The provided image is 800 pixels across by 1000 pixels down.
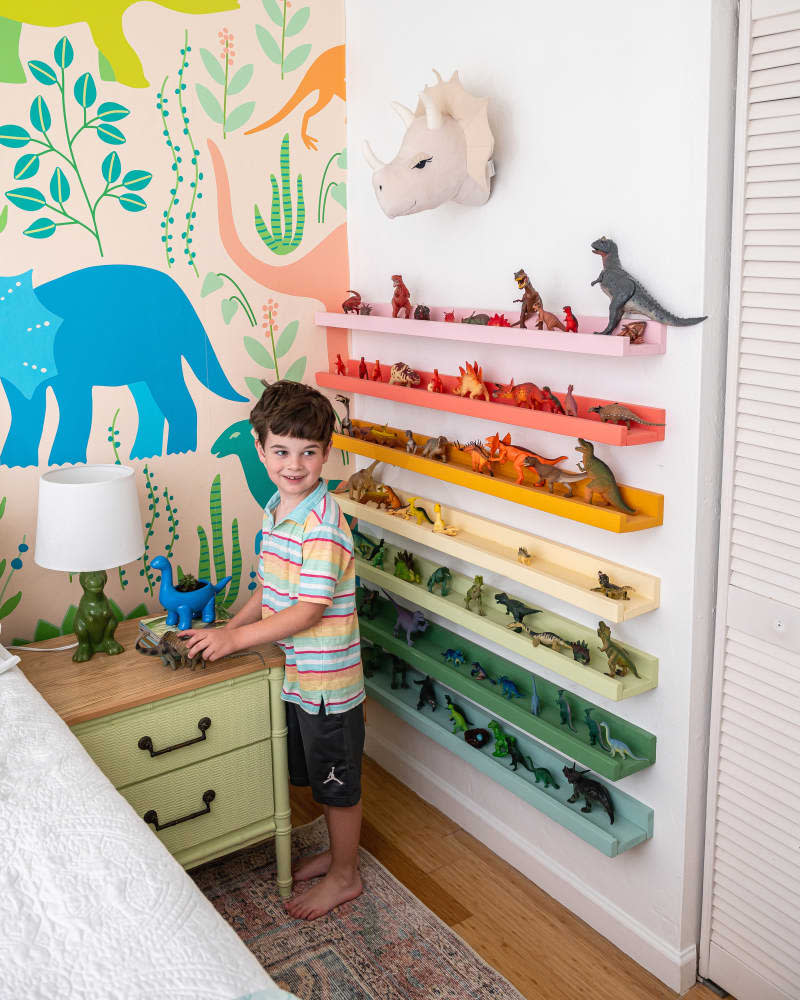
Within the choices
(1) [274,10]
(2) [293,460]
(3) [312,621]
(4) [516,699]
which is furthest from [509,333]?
(1) [274,10]

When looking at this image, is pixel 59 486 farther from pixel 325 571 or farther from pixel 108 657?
pixel 325 571

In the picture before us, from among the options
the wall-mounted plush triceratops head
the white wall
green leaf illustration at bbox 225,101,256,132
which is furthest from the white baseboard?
green leaf illustration at bbox 225,101,256,132

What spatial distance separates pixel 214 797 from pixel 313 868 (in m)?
0.36

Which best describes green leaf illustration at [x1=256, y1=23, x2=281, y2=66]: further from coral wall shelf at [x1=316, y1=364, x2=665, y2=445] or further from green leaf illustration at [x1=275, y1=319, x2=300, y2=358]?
coral wall shelf at [x1=316, y1=364, x2=665, y2=445]

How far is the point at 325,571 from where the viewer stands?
1993 mm

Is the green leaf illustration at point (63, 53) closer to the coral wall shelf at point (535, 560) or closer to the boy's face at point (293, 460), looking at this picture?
the boy's face at point (293, 460)

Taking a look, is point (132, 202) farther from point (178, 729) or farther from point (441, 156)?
point (178, 729)

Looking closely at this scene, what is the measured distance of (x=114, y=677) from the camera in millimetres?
2039

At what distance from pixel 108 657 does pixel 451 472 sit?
923 millimetres

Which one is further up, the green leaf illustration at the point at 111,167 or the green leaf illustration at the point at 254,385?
the green leaf illustration at the point at 111,167

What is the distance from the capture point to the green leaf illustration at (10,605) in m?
2.23

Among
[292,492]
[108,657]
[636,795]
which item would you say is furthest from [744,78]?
[108,657]

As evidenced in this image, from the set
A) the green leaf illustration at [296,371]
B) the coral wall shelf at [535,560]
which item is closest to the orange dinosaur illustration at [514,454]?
the coral wall shelf at [535,560]

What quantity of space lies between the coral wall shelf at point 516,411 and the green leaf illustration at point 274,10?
3.05 ft
